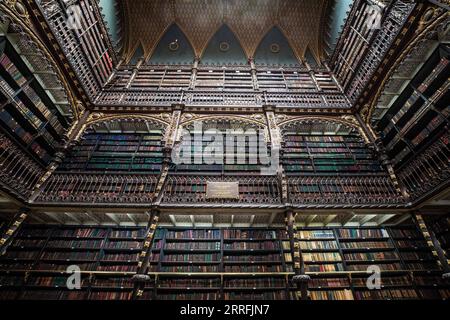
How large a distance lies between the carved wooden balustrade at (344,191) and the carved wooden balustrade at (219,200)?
461 mm

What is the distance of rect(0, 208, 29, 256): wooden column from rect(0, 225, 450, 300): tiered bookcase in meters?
0.57

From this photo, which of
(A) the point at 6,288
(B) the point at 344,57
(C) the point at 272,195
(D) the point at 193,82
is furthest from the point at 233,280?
(B) the point at 344,57

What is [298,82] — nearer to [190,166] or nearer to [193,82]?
[193,82]

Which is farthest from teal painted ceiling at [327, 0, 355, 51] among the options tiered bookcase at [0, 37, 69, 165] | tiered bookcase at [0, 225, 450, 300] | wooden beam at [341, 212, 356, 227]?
tiered bookcase at [0, 37, 69, 165]

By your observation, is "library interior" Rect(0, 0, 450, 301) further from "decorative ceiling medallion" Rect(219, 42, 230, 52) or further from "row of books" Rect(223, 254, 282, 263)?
"decorative ceiling medallion" Rect(219, 42, 230, 52)

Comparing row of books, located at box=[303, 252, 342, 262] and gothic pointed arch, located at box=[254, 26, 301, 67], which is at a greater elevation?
gothic pointed arch, located at box=[254, 26, 301, 67]

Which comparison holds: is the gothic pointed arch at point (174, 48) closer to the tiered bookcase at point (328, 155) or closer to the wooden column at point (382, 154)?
the tiered bookcase at point (328, 155)

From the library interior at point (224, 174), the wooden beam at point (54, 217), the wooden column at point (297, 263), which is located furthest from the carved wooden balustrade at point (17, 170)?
the wooden column at point (297, 263)

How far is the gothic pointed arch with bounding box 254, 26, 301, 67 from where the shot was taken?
989 cm

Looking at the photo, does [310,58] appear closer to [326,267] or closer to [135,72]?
[135,72]

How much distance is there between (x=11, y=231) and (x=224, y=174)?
14.2 feet

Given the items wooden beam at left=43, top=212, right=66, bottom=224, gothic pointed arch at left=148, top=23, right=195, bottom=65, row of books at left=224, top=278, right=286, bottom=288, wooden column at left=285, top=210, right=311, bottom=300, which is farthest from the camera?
gothic pointed arch at left=148, top=23, right=195, bottom=65

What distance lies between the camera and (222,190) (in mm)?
4949

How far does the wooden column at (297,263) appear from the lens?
384 cm
